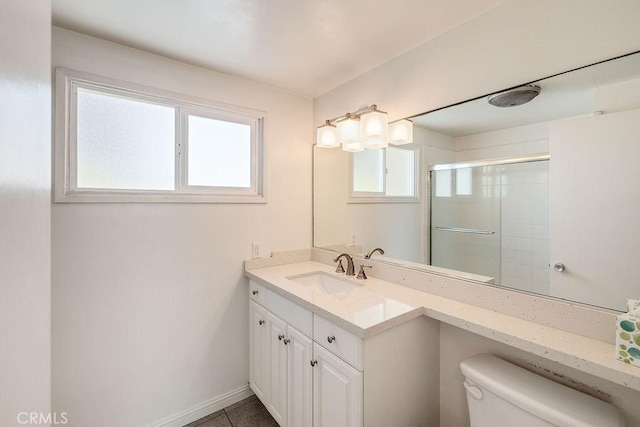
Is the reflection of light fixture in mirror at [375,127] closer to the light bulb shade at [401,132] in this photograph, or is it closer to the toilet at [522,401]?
the light bulb shade at [401,132]

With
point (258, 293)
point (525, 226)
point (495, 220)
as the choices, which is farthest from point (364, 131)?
point (258, 293)

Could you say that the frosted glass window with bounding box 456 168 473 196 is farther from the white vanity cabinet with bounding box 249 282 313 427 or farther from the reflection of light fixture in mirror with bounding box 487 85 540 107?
the white vanity cabinet with bounding box 249 282 313 427

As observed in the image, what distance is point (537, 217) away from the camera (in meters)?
1.18

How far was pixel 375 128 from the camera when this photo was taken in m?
1.68

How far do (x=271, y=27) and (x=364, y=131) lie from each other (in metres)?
0.78

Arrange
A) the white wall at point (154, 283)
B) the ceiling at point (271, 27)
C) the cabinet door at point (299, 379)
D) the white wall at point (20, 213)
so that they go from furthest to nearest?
the white wall at point (154, 283) → the cabinet door at point (299, 379) → the ceiling at point (271, 27) → the white wall at point (20, 213)

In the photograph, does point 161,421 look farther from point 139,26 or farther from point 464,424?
point 139,26

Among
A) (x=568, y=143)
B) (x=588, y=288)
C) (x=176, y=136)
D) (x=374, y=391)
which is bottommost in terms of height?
(x=374, y=391)

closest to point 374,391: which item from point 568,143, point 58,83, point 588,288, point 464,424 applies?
point 464,424

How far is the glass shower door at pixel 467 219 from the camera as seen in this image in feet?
4.44

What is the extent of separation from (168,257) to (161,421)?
3.36 feet

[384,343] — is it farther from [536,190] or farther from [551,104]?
[551,104]

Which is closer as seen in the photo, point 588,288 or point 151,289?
point 588,288

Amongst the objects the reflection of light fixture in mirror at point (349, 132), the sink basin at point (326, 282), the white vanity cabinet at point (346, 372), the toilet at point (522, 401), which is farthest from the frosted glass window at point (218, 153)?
the toilet at point (522, 401)
